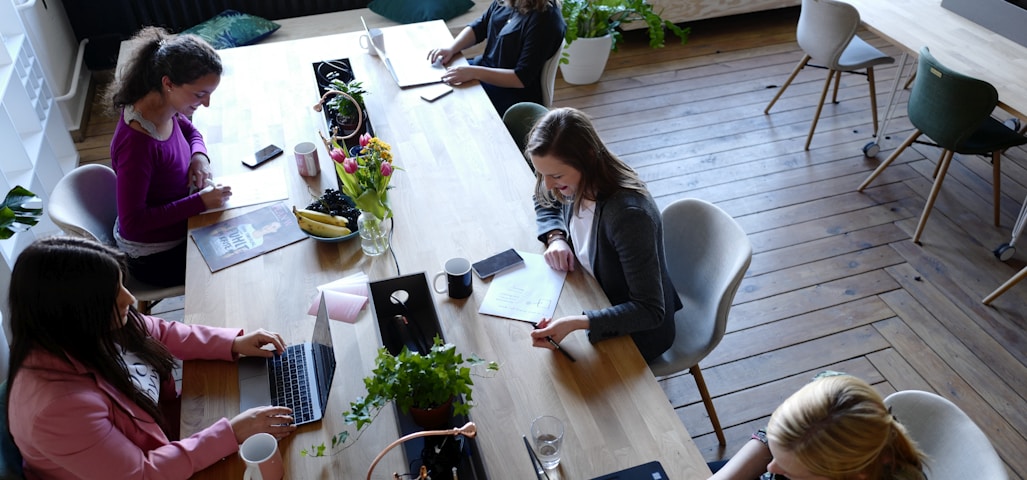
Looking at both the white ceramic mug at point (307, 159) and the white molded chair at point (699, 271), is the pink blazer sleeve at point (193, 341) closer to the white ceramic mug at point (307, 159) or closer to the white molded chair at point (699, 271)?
the white ceramic mug at point (307, 159)

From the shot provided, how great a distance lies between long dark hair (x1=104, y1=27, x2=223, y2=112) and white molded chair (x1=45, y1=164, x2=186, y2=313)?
32 centimetres

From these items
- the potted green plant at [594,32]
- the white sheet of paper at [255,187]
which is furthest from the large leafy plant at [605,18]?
the white sheet of paper at [255,187]

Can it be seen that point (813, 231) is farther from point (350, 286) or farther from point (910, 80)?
point (350, 286)

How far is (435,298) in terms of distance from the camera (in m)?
2.00

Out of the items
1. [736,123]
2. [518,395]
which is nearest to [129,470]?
[518,395]

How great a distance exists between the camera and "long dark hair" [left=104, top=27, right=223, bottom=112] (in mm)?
2324

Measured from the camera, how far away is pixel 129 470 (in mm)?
1508

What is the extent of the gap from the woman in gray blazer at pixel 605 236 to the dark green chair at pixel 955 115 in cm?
185

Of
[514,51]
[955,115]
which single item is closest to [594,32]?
[514,51]

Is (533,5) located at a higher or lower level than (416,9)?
higher

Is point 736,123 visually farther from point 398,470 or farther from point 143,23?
point 143,23

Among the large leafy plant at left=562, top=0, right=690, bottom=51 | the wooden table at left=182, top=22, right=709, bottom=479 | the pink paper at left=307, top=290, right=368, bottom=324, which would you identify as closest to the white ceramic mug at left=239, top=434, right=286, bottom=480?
the wooden table at left=182, top=22, right=709, bottom=479

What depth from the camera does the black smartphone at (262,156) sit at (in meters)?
2.63

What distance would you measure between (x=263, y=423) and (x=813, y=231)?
2868mm
